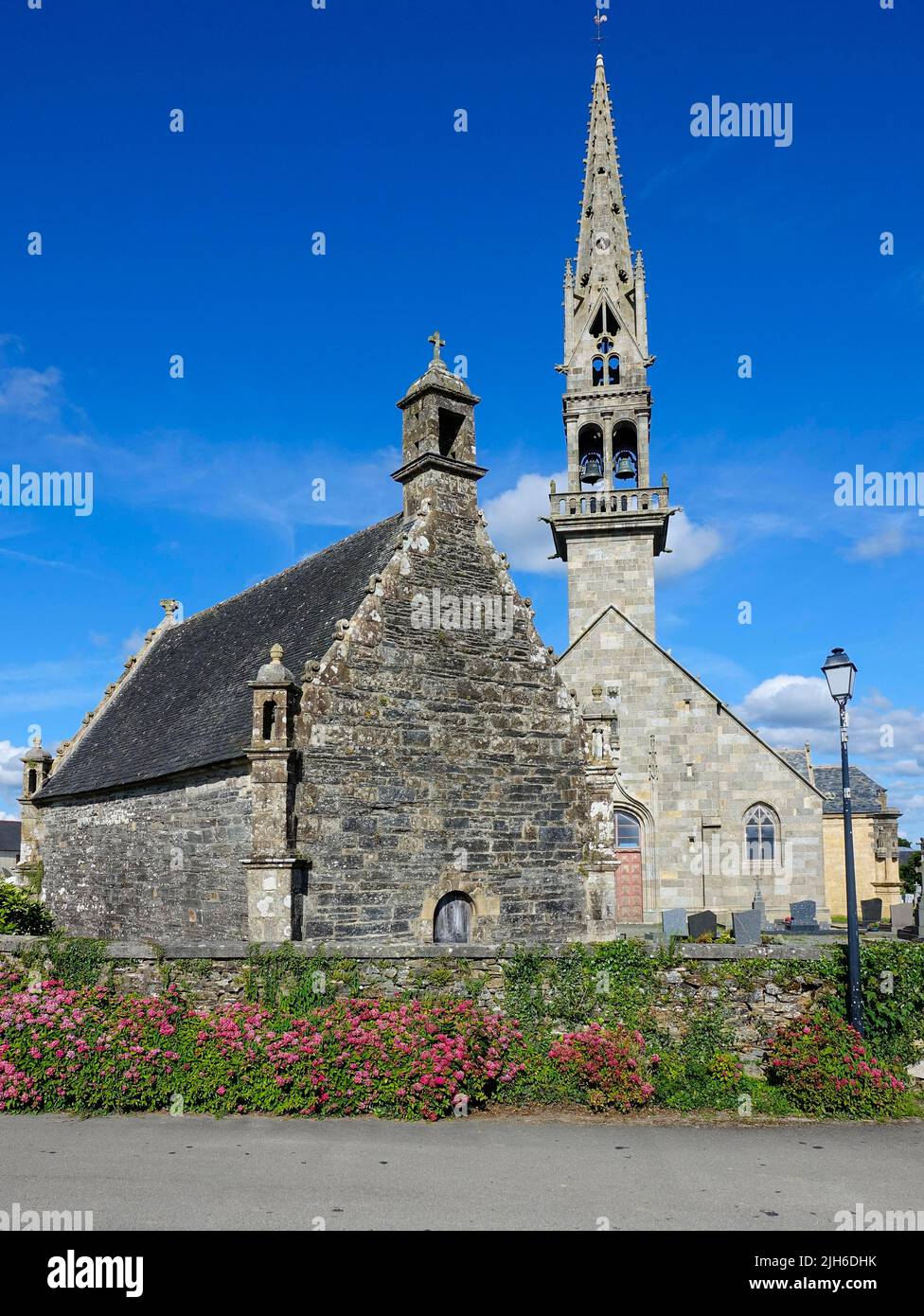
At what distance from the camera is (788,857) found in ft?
91.9

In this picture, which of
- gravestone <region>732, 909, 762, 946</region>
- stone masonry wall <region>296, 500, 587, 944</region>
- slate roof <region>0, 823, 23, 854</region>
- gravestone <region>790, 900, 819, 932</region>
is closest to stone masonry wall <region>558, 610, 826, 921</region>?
gravestone <region>790, 900, 819, 932</region>

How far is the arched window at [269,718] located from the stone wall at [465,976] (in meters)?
3.84

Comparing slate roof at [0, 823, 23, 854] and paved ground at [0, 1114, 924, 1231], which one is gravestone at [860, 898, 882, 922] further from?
slate roof at [0, 823, 23, 854]

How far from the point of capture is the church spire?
37594mm

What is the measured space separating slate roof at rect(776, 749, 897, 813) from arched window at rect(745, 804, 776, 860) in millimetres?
7364

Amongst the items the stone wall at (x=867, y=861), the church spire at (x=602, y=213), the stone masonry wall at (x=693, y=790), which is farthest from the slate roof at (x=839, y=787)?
the church spire at (x=602, y=213)

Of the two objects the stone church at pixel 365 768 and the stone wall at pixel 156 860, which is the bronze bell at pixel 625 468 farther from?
the stone wall at pixel 156 860

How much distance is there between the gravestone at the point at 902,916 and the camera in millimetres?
23828

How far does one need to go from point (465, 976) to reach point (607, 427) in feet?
89.2

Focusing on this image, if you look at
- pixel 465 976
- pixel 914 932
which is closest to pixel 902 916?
pixel 914 932

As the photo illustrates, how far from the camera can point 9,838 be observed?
75438 millimetres

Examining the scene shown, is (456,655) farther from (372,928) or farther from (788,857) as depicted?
(788,857)

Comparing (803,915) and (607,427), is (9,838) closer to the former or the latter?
(607,427)
